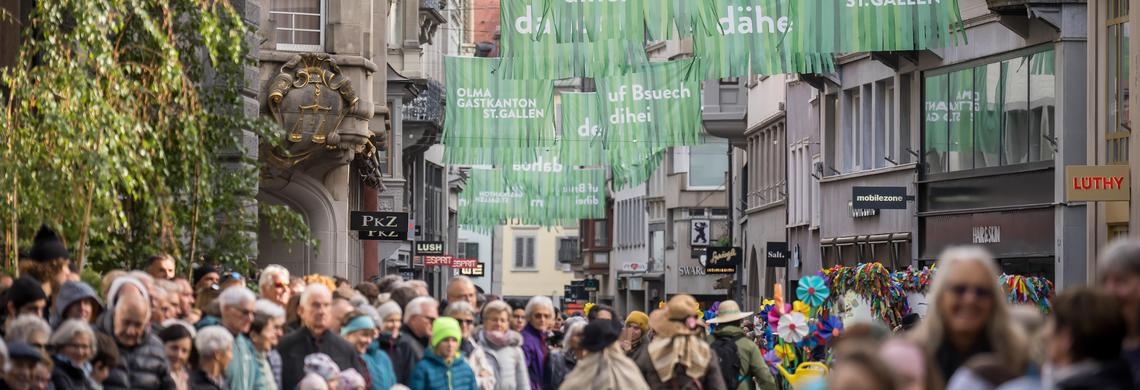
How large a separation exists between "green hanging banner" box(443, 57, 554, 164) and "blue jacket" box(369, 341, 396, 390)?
17.9 metres

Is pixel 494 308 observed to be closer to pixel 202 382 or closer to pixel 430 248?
pixel 202 382

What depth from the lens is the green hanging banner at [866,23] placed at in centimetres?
2600

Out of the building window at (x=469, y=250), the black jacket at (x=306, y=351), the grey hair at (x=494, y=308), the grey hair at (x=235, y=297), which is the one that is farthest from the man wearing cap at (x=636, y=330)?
the building window at (x=469, y=250)

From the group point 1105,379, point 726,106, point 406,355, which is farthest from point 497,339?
point 726,106

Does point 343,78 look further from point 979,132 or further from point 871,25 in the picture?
point 979,132

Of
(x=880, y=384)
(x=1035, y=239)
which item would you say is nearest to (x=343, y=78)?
(x=1035, y=239)

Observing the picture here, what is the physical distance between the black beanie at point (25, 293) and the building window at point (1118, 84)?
817 inches

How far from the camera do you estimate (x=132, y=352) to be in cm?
1139

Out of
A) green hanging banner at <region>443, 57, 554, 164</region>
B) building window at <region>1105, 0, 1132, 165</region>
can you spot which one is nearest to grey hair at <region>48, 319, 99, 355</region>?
green hanging banner at <region>443, 57, 554, 164</region>

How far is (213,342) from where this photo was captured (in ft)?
38.7

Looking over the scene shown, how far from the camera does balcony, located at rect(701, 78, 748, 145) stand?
194ft

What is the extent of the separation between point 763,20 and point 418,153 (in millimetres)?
34480

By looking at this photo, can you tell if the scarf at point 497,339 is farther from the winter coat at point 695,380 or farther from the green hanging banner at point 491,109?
the green hanging banner at point 491,109

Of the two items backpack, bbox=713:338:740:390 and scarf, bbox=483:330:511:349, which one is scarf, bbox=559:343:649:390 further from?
backpack, bbox=713:338:740:390
